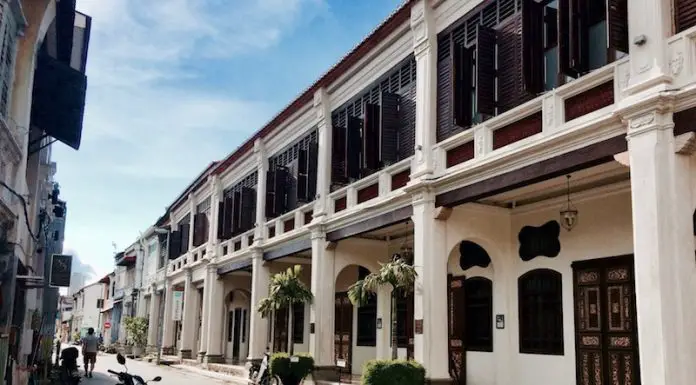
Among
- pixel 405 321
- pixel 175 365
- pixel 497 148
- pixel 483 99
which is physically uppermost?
pixel 483 99

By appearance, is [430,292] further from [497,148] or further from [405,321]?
[405,321]

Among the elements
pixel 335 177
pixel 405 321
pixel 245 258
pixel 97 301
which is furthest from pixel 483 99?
pixel 97 301

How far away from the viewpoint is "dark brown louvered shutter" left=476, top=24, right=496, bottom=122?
1246cm

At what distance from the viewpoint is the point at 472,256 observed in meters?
15.9

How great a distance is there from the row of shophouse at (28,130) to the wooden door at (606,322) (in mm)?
9676

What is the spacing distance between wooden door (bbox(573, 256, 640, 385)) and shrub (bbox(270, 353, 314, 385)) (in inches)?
277

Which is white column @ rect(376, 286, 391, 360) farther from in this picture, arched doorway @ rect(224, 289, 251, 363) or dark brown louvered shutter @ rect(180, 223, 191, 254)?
dark brown louvered shutter @ rect(180, 223, 191, 254)

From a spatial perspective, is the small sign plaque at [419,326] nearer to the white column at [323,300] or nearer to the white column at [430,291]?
the white column at [430,291]

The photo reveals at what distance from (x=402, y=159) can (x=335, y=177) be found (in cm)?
310

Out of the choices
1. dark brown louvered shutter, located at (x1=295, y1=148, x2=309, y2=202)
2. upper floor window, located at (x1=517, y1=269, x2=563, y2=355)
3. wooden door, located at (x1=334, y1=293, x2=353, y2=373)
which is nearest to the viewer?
upper floor window, located at (x1=517, y1=269, x2=563, y2=355)

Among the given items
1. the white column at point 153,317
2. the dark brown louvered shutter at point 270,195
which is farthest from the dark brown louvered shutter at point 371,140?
the white column at point 153,317

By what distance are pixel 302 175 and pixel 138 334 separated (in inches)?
945

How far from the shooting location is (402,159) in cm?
Result: 1557

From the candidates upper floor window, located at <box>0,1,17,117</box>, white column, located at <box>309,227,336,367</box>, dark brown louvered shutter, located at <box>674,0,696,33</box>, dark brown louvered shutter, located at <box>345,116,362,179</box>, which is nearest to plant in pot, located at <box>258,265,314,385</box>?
white column, located at <box>309,227,336,367</box>
